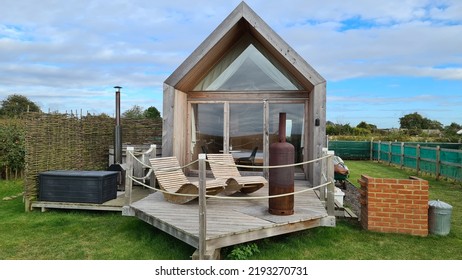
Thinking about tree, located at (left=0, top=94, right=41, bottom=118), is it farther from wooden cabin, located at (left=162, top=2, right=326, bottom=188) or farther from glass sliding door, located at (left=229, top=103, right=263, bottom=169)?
glass sliding door, located at (left=229, top=103, right=263, bottom=169)

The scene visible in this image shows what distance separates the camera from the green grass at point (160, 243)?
4.37m

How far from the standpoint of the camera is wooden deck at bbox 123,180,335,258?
12.9 ft

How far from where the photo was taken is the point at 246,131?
25.9 feet

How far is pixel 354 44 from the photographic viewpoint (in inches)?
393

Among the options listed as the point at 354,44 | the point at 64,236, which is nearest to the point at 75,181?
the point at 64,236

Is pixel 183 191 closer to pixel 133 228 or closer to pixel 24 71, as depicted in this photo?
pixel 133 228

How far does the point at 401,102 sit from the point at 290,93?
10075 mm

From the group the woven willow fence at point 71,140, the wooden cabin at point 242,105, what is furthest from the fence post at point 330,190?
the woven willow fence at point 71,140

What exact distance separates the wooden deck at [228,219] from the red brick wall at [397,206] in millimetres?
896

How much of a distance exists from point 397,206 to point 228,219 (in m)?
3.00

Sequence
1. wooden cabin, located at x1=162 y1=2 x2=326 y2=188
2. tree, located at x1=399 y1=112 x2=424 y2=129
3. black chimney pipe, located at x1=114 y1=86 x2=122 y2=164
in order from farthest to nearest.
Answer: tree, located at x1=399 y1=112 x2=424 y2=129 → black chimney pipe, located at x1=114 y1=86 x2=122 y2=164 → wooden cabin, located at x1=162 y1=2 x2=326 y2=188

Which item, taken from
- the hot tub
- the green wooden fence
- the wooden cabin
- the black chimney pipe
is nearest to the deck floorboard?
the hot tub

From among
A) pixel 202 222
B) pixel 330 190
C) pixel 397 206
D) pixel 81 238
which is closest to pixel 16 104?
pixel 81 238

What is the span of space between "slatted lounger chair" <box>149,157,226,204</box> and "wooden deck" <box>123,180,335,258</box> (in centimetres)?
15
